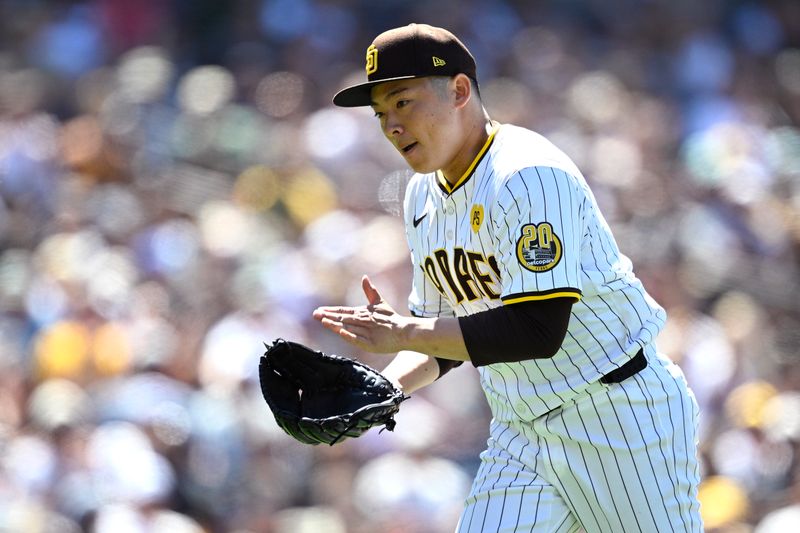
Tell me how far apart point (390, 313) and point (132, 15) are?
24.6 feet

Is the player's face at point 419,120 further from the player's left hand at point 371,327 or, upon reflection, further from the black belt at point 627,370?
the black belt at point 627,370

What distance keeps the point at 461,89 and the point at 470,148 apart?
0.16 meters

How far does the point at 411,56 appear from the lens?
3105mm

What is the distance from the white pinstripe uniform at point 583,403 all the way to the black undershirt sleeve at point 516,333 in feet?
0.62

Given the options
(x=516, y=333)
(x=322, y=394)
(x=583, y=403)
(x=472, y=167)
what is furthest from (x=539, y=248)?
(x=322, y=394)

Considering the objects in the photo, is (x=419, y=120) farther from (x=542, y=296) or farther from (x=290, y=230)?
(x=290, y=230)

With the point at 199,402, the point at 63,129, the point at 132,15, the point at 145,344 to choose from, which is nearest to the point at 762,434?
the point at 199,402

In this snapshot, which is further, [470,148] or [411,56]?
[470,148]

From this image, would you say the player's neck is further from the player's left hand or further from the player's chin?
the player's left hand

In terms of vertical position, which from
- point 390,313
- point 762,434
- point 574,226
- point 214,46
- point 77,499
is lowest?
point 77,499

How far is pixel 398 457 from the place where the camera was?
6.26 meters

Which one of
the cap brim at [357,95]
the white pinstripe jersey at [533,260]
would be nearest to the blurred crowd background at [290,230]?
the white pinstripe jersey at [533,260]

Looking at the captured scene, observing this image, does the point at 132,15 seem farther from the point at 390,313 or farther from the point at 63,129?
the point at 390,313

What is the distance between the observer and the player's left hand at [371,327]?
9.49ft
